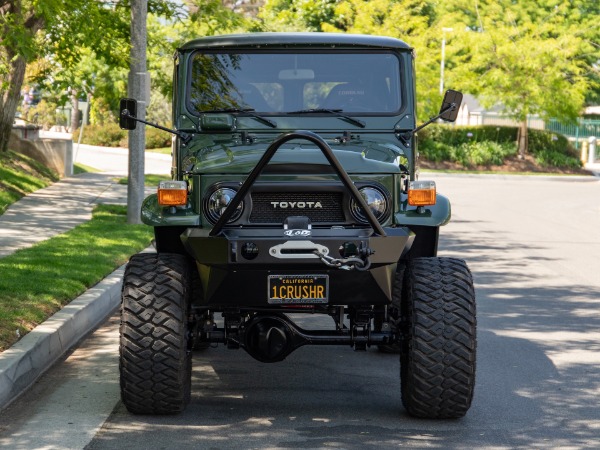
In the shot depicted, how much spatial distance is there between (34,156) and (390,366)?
20.9m

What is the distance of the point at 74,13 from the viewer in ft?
40.8

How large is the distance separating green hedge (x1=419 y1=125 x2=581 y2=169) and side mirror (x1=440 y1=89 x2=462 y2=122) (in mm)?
39842

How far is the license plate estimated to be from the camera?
6.91 meters

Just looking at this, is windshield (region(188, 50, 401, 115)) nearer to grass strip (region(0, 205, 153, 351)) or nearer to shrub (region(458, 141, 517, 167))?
grass strip (region(0, 205, 153, 351))

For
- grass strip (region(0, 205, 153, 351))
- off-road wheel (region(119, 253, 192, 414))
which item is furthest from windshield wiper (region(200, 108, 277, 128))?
grass strip (region(0, 205, 153, 351))

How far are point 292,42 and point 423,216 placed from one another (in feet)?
6.56

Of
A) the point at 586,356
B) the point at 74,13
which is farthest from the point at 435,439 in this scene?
the point at 74,13

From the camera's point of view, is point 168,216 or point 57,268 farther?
point 57,268

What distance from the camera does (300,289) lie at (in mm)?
6910

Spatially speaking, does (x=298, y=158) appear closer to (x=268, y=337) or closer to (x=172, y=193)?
(x=172, y=193)

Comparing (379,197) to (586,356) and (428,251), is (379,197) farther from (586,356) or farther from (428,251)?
(586,356)

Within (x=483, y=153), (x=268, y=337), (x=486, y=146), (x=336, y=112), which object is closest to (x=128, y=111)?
(x=336, y=112)

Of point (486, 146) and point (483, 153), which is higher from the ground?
point (486, 146)

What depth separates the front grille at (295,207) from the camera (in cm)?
710
